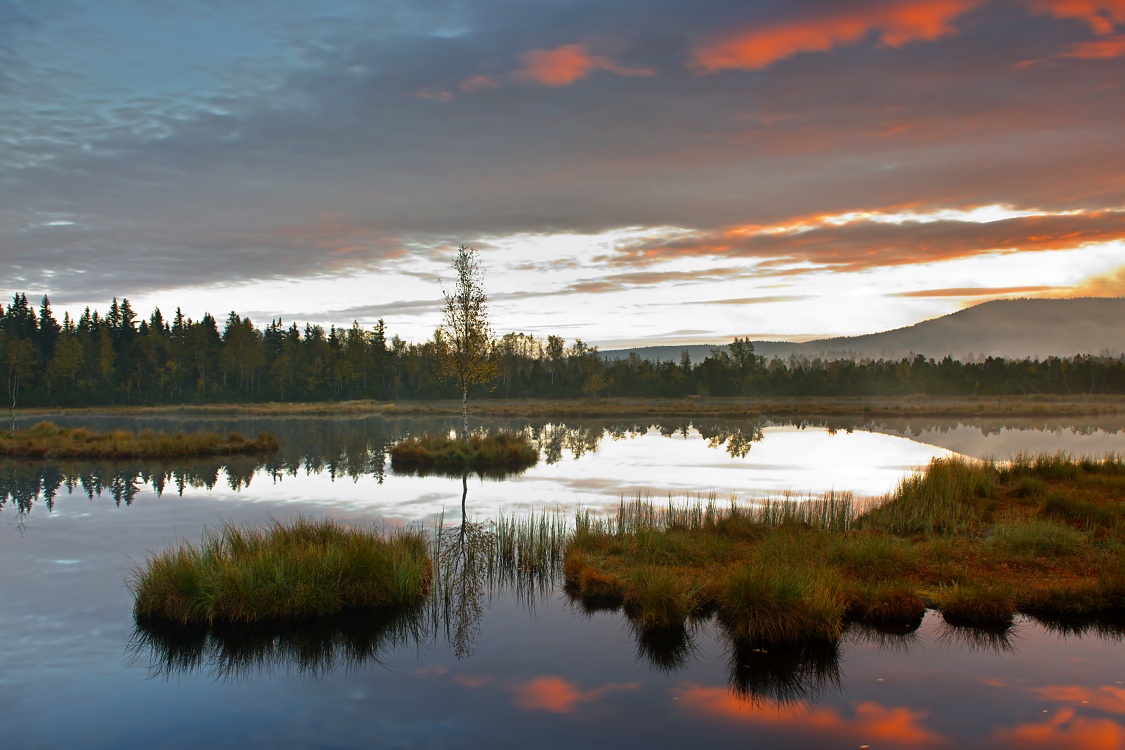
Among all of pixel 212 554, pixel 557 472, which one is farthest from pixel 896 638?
pixel 557 472

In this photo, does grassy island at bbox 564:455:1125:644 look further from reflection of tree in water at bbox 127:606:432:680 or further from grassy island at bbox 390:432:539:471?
grassy island at bbox 390:432:539:471

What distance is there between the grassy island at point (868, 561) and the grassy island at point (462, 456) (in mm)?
13436

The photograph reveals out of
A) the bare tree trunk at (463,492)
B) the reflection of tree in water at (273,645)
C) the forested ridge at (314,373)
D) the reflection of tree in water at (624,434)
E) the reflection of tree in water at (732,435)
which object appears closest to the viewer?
the reflection of tree in water at (273,645)

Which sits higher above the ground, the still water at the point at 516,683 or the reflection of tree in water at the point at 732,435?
the reflection of tree in water at the point at 732,435

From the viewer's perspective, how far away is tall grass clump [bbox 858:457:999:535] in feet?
50.2

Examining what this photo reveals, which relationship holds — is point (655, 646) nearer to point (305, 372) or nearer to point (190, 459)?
point (190, 459)

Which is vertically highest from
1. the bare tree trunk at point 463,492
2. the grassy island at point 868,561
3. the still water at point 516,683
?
the grassy island at point 868,561

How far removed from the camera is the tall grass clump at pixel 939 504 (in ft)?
50.2

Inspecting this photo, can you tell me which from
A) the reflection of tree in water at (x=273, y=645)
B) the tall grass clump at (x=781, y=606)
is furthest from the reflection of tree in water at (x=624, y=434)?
the tall grass clump at (x=781, y=606)

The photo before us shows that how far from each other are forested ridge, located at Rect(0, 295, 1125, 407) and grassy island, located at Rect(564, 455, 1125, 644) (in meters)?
90.5

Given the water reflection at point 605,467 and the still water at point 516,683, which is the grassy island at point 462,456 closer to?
the water reflection at point 605,467

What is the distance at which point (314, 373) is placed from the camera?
4564 inches

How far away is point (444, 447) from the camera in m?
32.5

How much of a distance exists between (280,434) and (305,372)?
69854mm
